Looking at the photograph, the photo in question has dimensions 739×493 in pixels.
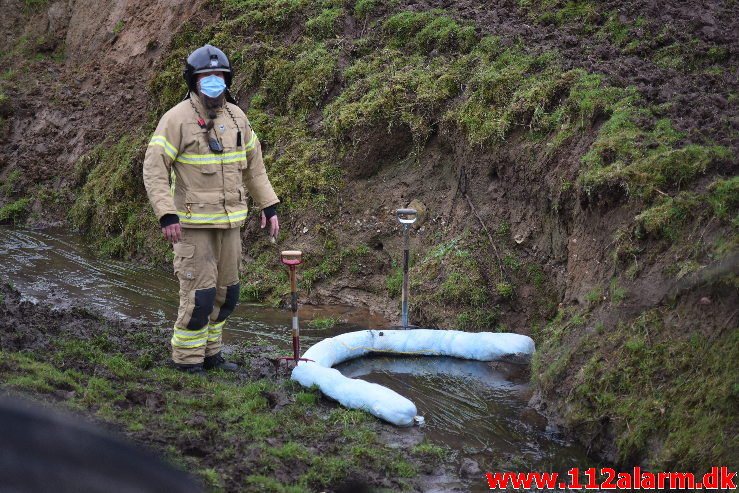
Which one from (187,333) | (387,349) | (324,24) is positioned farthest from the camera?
(324,24)

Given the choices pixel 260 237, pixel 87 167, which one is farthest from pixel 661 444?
pixel 87 167

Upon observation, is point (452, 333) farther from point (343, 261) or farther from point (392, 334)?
point (343, 261)

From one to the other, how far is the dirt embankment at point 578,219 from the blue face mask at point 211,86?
126 inches

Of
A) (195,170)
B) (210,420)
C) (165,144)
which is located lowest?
(210,420)

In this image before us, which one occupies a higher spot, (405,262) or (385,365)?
(405,262)

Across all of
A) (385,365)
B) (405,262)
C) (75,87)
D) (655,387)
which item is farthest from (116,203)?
(655,387)

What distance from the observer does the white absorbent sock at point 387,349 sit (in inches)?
251

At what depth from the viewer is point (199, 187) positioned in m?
6.54

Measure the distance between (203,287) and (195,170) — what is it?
0.96 m

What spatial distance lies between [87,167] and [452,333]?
29.3 feet

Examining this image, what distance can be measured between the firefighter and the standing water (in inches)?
58.1

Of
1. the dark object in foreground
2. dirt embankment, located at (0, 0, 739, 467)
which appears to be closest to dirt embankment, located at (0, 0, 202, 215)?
dirt embankment, located at (0, 0, 739, 467)

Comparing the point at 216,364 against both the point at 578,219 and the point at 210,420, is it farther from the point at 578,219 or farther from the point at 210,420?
the point at 578,219

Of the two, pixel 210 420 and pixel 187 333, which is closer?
pixel 210 420
